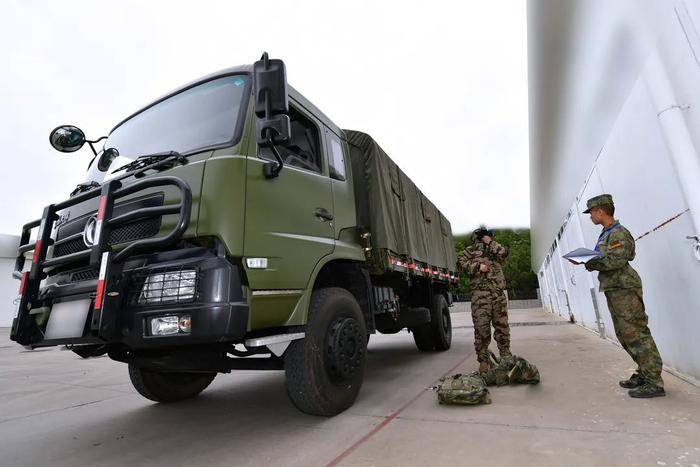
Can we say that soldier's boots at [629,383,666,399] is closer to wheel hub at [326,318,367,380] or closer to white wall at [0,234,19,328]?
wheel hub at [326,318,367,380]

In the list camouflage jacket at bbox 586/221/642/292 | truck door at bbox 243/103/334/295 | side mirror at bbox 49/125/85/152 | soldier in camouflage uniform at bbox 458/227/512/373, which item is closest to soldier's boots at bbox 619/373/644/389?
camouflage jacket at bbox 586/221/642/292

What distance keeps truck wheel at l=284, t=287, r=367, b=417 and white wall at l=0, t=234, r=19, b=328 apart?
21.4 meters

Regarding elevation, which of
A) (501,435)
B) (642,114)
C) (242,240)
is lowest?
(501,435)

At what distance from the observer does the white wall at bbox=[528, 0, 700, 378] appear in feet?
9.41

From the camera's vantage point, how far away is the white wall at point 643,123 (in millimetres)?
2869

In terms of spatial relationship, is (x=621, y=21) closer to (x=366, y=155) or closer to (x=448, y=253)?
(x=366, y=155)

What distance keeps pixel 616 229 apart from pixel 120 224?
12.3ft

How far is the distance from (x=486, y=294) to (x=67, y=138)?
4.31m

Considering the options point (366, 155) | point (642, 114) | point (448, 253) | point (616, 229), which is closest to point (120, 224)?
point (366, 155)

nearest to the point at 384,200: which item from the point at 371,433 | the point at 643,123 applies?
the point at 371,433

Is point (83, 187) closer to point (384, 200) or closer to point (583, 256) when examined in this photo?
point (384, 200)

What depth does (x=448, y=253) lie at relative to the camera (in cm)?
779

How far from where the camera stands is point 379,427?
Answer: 2820 millimetres

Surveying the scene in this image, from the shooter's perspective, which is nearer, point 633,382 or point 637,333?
point 637,333
